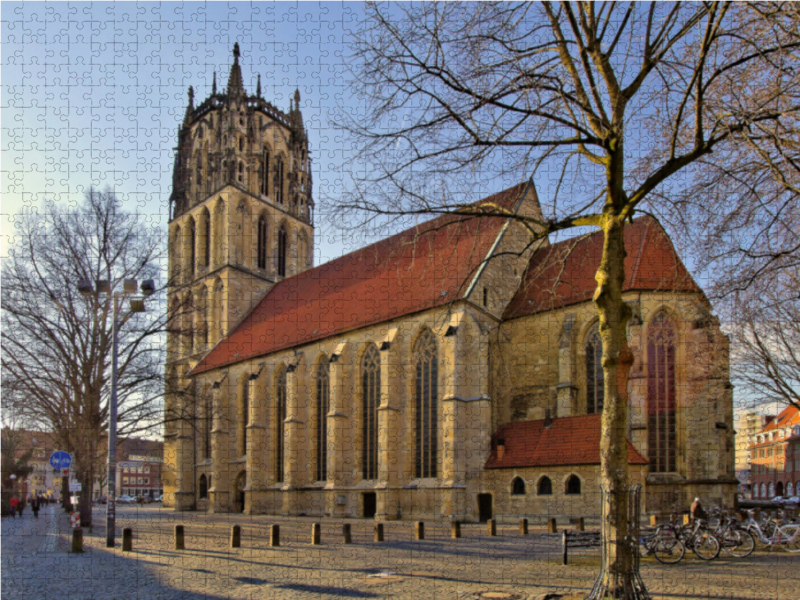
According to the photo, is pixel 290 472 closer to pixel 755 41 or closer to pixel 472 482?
pixel 472 482

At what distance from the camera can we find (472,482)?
25.9m

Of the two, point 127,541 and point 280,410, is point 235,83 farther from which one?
point 127,541

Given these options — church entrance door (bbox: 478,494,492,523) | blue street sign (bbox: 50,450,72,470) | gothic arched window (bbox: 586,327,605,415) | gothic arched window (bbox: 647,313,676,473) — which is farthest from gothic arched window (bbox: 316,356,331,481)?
blue street sign (bbox: 50,450,72,470)

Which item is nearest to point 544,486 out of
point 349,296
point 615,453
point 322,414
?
point 322,414

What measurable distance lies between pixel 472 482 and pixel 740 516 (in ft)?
32.2

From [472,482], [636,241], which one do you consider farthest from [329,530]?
[636,241]

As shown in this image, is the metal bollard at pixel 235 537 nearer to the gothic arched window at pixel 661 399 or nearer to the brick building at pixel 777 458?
the gothic arched window at pixel 661 399

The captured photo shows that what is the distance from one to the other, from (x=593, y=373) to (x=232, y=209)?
25.3 meters

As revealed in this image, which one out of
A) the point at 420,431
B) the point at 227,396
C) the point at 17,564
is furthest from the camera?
the point at 227,396

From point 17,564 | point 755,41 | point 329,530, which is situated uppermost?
point 755,41

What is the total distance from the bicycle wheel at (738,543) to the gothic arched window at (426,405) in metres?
15.2

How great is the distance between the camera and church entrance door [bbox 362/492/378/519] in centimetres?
2959

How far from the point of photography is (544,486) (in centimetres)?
2384

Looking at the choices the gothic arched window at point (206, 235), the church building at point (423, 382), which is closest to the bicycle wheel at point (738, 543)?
the church building at point (423, 382)
